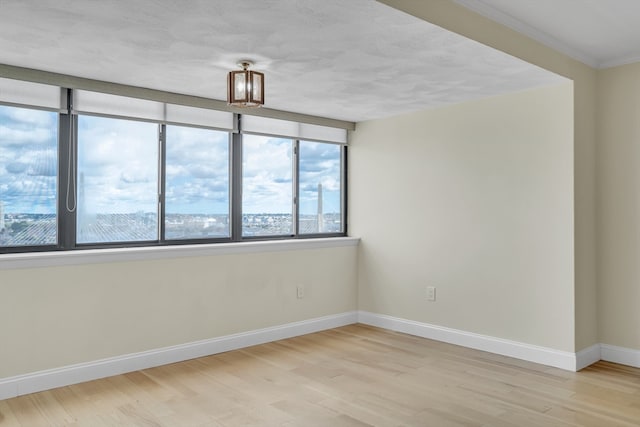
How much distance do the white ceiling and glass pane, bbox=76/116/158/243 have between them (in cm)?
269

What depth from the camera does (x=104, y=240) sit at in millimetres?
3850

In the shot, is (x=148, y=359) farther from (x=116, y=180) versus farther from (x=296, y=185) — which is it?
(x=296, y=185)

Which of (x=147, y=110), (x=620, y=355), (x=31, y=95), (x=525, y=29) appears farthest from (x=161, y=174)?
(x=620, y=355)

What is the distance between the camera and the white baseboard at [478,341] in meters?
3.83

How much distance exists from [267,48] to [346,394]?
7.54 feet

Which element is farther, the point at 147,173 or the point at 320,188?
the point at 320,188

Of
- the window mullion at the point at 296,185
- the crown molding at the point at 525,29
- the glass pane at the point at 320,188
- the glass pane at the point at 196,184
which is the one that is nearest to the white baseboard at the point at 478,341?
the glass pane at the point at 320,188

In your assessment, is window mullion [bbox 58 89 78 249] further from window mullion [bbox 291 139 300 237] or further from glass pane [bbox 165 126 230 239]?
window mullion [bbox 291 139 300 237]

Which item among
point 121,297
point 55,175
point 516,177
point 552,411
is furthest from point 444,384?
point 55,175

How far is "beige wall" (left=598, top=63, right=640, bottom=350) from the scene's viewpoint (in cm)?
384

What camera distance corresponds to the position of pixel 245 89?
316 centimetres

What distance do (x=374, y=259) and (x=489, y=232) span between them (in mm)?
1368

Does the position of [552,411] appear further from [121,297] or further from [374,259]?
[121,297]

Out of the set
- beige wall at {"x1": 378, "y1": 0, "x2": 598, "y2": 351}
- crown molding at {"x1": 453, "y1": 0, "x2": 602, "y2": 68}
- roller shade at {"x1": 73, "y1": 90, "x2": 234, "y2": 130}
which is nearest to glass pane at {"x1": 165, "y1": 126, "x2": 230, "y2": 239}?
roller shade at {"x1": 73, "y1": 90, "x2": 234, "y2": 130}
